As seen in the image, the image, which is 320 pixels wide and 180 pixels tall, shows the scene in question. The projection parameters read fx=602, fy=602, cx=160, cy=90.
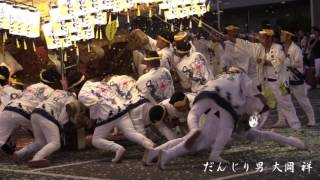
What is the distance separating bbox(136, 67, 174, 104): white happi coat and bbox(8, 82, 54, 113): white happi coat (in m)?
1.26

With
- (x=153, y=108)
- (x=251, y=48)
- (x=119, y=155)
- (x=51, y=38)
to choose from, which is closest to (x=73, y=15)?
(x=51, y=38)

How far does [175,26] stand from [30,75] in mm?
2882

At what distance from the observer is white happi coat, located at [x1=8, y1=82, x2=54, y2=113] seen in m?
8.10

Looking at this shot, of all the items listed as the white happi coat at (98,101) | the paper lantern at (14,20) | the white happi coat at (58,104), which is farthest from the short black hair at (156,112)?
the paper lantern at (14,20)

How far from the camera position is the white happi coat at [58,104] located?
7.89 meters

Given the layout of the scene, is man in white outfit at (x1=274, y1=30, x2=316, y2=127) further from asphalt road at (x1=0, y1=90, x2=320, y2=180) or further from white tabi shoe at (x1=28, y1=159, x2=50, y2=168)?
white tabi shoe at (x1=28, y1=159, x2=50, y2=168)

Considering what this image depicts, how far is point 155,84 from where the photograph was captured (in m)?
8.18

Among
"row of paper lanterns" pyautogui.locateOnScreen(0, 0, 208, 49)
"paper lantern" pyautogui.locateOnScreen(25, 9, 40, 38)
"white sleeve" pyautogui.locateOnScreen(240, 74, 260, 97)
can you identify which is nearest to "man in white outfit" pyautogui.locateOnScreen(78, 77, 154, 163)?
"white sleeve" pyautogui.locateOnScreen(240, 74, 260, 97)

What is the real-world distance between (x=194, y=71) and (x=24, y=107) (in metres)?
2.39

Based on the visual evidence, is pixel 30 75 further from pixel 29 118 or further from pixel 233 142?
pixel 233 142

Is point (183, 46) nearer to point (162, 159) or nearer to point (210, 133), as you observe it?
point (210, 133)

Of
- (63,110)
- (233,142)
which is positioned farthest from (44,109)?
(233,142)

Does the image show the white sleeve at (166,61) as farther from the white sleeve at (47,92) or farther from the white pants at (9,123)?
the white pants at (9,123)

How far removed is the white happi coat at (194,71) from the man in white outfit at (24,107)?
1.81 metres
